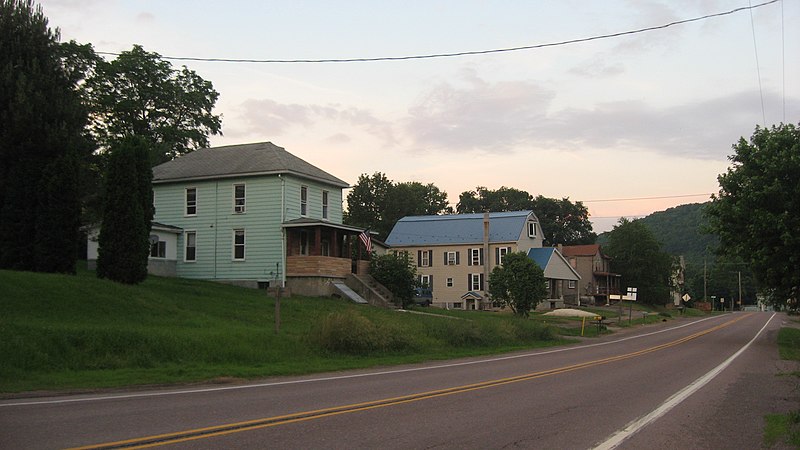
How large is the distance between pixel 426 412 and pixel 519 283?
29.7 meters

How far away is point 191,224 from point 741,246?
28.3 metres

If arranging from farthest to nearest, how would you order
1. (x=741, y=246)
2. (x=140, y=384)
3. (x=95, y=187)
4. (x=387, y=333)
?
(x=95, y=187) < (x=741, y=246) < (x=387, y=333) < (x=140, y=384)

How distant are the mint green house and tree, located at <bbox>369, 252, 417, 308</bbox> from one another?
6.35 ft

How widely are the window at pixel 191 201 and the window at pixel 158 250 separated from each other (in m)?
2.53

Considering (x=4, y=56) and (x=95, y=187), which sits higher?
(x=4, y=56)

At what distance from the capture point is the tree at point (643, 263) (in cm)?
9356

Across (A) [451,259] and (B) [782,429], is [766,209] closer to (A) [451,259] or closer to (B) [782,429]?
(B) [782,429]

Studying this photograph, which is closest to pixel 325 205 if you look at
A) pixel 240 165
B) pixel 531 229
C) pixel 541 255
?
pixel 240 165

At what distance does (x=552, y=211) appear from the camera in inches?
4555

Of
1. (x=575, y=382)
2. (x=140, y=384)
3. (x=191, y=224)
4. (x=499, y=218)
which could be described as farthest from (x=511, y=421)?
(x=499, y=218)

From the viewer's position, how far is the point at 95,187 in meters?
34.7

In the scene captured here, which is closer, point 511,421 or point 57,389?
point 511,421

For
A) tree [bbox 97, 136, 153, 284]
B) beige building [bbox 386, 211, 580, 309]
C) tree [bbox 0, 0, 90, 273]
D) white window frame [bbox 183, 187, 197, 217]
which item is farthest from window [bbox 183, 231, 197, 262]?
beige building [bbox 386, 211, 580, 309]

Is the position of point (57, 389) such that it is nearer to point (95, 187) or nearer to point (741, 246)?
point (95, 187)
